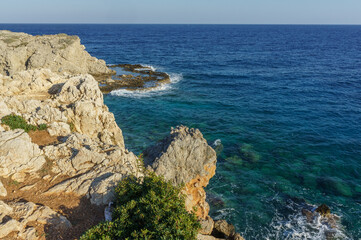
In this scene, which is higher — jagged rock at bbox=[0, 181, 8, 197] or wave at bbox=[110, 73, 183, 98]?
jagged rock at bbox=[0, 181, 8, 197]

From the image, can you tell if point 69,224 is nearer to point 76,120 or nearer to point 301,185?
point 76,120

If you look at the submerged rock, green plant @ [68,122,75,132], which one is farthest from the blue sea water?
green plant @ [68,122,75,132]

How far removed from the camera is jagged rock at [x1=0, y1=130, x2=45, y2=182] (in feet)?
51.0

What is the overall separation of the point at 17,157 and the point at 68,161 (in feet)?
10.0

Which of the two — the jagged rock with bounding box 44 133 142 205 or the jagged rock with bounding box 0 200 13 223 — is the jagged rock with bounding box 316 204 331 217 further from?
the jagged rock with bounding box 0 200 13 223

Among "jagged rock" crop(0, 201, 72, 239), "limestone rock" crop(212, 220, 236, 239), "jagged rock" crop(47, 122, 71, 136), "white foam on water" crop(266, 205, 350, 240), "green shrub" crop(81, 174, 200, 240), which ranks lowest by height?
"white foam on water" crop(266, 205, 350, 240)

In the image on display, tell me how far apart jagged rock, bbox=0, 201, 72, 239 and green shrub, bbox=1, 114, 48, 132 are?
810cm

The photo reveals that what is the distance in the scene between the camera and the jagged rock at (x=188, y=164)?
21.3m

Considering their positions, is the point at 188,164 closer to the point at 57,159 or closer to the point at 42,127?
the point at 57,159

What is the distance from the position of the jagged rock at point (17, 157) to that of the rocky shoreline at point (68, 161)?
5cm

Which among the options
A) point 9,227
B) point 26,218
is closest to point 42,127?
point 26,218

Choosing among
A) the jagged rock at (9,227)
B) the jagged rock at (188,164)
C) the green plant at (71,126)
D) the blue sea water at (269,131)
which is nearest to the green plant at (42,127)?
the green plant at (71,126)

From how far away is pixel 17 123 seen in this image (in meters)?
19.7

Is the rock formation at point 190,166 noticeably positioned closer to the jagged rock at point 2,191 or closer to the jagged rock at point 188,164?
the jagged rock at point 188,164
